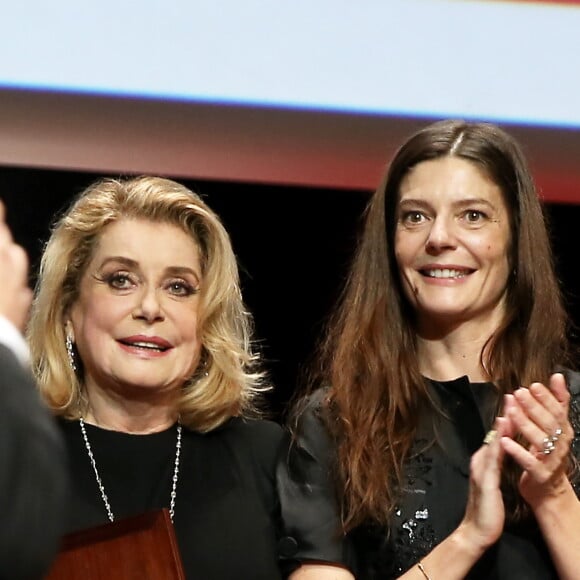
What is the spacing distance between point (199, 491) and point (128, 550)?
1.01 feet

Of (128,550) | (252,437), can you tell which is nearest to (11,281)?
(128,550)

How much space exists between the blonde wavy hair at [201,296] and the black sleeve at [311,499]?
17 cm

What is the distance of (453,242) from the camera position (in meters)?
2.34

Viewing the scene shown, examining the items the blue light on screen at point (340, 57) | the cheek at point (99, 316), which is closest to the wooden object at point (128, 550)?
the cheek at point (99, 316)

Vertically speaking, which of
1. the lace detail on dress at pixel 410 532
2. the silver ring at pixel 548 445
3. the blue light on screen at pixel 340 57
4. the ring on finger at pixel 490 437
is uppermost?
the blue light on screen at pixel 340 57

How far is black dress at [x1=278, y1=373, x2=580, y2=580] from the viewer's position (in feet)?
7.57

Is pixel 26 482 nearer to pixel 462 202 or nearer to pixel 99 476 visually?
pixel 99 476

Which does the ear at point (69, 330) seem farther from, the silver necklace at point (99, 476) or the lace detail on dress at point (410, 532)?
the lace detail on dress at point (410, 532)

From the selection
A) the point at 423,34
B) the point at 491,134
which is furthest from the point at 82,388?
the point at 423,34

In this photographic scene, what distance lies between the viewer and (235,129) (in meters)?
3.13

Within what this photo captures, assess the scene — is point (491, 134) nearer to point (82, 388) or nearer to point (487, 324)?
point (487, 324)

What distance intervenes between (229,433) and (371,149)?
90cm

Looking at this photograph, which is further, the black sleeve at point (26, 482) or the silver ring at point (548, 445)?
the silver ring at point (548, 445)

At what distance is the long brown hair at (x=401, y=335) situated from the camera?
2.36 meters
